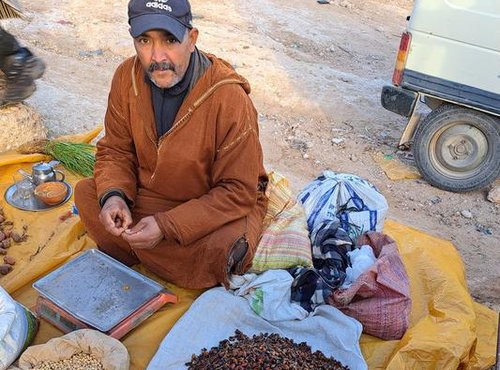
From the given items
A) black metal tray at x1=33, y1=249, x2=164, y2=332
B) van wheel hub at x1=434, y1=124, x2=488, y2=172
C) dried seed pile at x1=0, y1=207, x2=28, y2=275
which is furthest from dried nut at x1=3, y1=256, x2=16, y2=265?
van wheel hub at x1=434, y1=124, x2=488, y2=172

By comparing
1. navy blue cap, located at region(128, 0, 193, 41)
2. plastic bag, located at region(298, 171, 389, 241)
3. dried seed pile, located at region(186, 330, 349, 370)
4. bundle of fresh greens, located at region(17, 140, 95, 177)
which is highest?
navy blue cap, located at region(128, 0, 193, 41)

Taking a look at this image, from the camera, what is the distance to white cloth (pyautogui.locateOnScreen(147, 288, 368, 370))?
2.57 m

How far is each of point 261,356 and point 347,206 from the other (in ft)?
4.42

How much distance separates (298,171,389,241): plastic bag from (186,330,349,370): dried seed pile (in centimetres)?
95

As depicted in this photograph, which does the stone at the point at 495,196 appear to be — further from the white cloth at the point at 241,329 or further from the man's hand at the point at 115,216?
the man's hand at the point at 115,216

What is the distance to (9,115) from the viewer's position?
4203mm

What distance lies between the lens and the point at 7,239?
3.28m

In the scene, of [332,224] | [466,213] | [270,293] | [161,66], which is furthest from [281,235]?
[466,213]

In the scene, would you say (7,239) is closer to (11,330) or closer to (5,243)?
(5,243)

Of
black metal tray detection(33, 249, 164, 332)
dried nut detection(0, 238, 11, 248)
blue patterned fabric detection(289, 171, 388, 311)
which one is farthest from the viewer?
dried nut detection(0, 238, 11, 248)

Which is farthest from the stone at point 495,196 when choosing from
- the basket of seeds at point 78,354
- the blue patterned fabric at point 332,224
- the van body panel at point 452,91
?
the basket of seeds at point 78,354

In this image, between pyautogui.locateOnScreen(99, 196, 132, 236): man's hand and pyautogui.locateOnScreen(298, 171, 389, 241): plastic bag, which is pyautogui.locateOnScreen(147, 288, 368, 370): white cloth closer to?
pyautogui.locateOnScreen(99, 196, 132, 236): man's hand

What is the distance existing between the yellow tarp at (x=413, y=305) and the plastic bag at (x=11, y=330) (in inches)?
8.9

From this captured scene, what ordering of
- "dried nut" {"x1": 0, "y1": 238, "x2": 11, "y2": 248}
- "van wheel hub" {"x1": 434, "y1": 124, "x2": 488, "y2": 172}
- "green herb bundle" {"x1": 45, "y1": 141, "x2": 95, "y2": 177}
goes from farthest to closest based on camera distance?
1. "van wheel hub" {"x1": 434, "y1": 124, "x2": 488, "y2": 172}
2. "green herb bundle" {"x1": 45, "y1": 141, "x2": 95, "y2": 177}
3. "dried nut" {"x1": 0, "y1": 238, "x2": 11, "y2": 248}
